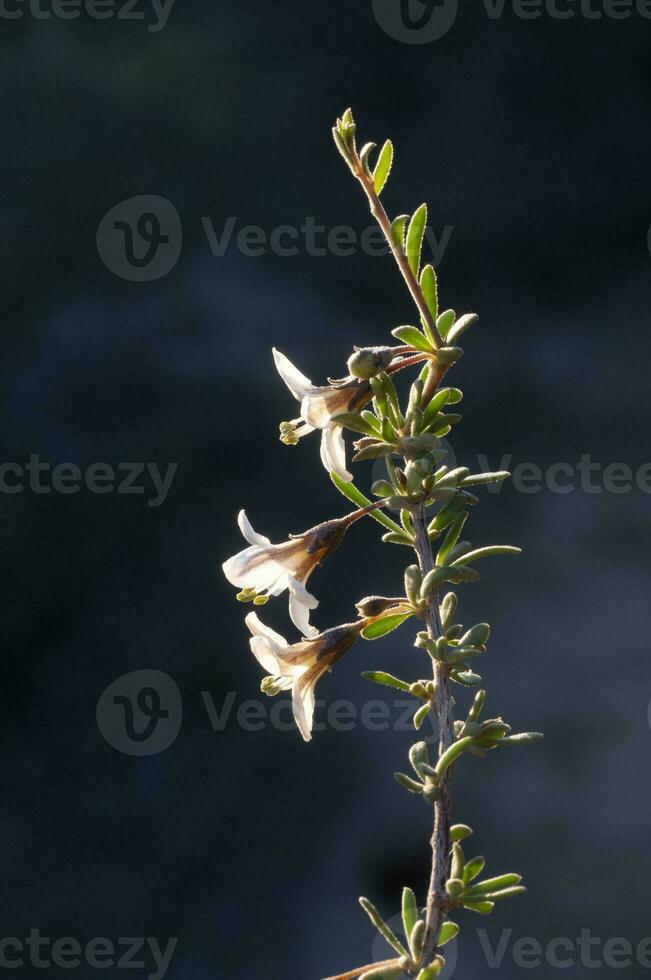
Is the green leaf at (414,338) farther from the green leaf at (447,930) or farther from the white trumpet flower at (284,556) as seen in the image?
the green leaf at (447,930)

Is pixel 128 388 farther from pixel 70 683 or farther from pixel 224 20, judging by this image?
pixel 224 20

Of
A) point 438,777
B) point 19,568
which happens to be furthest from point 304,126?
point 438,777

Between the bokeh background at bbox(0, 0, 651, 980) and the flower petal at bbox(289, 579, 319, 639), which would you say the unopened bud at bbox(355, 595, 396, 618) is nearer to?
the flower petal at bbox(289, 579, 319, 639)

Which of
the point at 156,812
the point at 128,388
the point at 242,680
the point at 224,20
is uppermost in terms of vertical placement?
the point at 224,20

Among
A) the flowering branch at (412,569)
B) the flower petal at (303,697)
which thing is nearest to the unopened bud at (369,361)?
the flowering branch at (412,569)

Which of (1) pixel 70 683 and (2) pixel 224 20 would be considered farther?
(2) pixel 224 20

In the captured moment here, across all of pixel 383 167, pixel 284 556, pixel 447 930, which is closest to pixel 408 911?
pixel 447 930
